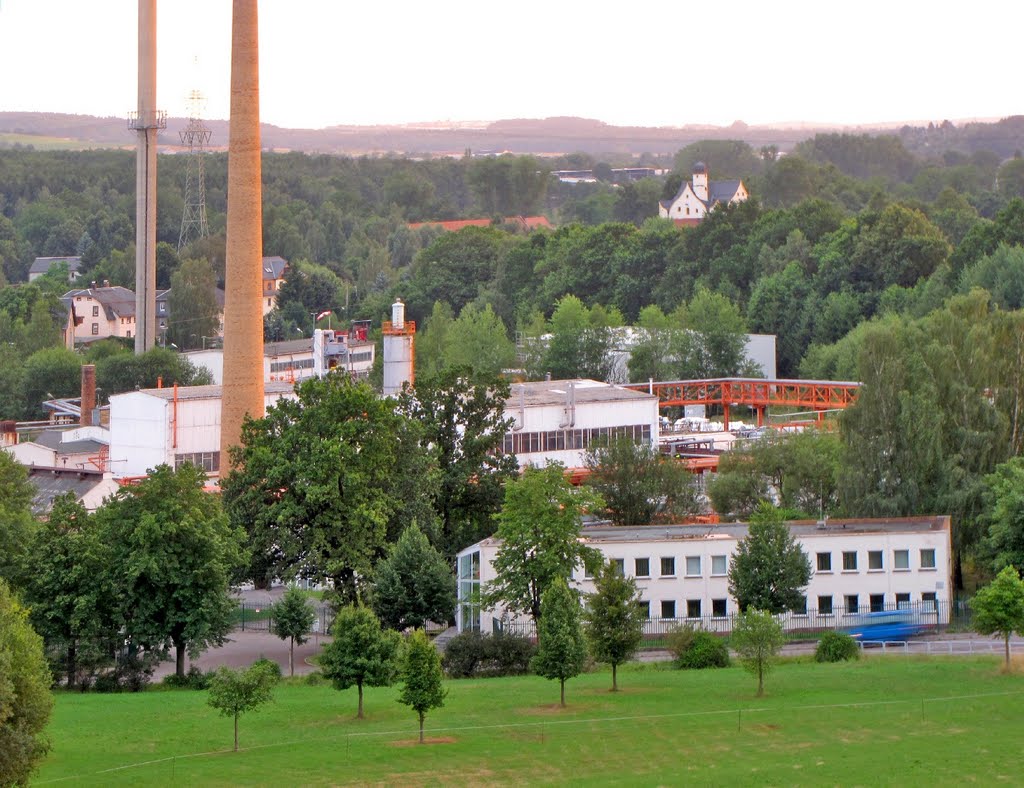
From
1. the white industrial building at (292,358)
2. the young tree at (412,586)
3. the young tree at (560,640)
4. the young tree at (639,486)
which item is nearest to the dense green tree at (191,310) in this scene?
the white industrial building at (292,358)

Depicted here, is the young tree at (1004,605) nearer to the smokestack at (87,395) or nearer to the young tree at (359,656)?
the young tree at (359,656)

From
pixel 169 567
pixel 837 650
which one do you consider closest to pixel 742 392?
pixel 837 650

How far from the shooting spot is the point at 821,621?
4938 centimetres

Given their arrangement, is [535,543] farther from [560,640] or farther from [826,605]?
[560,640]

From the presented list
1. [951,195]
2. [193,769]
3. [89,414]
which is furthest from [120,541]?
[951,195]

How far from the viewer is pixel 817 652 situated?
4356 centimetres

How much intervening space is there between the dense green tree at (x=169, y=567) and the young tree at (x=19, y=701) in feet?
44.1

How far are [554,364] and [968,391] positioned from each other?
160 feet

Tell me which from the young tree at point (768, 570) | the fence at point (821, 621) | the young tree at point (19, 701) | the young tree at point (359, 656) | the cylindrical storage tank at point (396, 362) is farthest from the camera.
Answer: the cylindrical storage tank at point (396, 362)

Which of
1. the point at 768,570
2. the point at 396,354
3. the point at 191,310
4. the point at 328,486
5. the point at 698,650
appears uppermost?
the point at 191,310

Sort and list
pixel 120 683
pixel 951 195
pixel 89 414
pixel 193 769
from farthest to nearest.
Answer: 1. pixel 951 195
2. pixel 89 414
3. pixel 120 683
4. pixel 193 769

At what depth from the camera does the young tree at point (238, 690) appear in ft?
108

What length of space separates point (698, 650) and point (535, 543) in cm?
542

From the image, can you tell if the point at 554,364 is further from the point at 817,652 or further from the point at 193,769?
the point at 193,769
